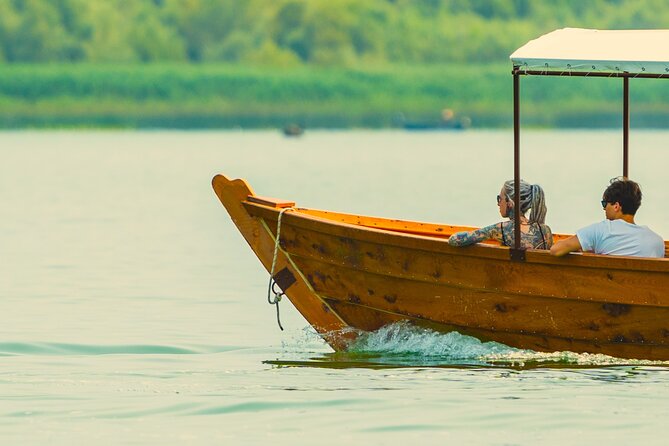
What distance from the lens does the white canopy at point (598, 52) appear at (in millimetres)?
10250

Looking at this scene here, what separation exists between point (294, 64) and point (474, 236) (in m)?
79.3

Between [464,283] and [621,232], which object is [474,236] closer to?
[464,283]

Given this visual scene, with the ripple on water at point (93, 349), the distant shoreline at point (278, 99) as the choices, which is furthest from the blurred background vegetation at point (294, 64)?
the ripple on water at point (93, 349)

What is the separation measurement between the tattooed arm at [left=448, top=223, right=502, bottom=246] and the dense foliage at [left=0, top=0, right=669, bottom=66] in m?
79.2

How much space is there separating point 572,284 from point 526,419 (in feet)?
4.53

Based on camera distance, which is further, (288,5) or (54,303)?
(288,5)

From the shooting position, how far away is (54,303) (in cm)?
1538

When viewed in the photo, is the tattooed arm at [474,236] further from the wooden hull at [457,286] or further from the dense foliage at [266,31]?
the dense foliage at [266,31]

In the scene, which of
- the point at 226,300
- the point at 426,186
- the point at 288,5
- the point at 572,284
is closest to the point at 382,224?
the point at 572,284

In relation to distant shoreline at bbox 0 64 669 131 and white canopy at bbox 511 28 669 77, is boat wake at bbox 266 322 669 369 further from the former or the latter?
distant shoreline at bbox 0 64 669 131

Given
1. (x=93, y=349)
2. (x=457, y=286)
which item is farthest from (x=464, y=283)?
(x=93, y=349)

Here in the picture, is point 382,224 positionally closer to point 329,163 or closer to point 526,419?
point 526,419

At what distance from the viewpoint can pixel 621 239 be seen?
407 inches

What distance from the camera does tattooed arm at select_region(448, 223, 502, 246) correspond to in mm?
10484
